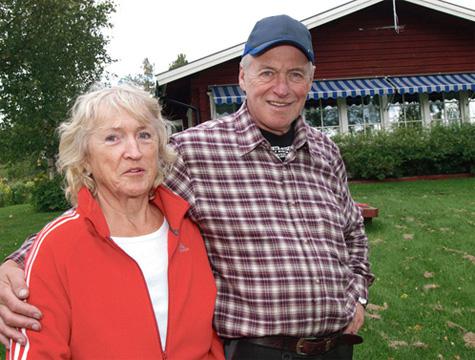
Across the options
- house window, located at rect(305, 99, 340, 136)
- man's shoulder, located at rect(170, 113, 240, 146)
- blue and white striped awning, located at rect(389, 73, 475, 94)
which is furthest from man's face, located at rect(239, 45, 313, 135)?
A: house window, located at rect(305, 99, 340, 136)

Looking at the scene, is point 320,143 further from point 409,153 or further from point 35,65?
point 35,65

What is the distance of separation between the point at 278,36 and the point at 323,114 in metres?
13.7

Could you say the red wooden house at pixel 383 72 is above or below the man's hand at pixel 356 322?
above

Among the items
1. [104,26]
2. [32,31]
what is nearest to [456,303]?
[32,31]

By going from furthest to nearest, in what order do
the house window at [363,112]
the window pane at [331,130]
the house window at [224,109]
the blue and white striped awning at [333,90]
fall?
the house window at [363,112] < the window pane at [331,130] < the house window at [224,109] < the blue and white striped awning at [333,90]

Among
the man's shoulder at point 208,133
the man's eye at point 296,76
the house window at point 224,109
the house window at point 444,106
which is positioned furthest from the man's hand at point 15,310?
the house window at point 444,106

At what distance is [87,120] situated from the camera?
1928 millimetres

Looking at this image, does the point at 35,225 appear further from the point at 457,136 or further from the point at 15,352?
the point at 457,136

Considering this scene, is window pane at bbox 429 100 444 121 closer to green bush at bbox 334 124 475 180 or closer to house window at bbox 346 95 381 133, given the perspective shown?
house window at bbox 346 95 381 133

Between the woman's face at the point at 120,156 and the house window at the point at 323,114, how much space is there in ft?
46.0

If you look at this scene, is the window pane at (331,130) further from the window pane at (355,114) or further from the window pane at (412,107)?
the window pane at (412,107)

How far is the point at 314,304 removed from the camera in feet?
7.26

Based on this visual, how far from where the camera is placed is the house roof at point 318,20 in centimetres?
1362

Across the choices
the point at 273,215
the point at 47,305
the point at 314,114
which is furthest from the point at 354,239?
the point at 314,114
